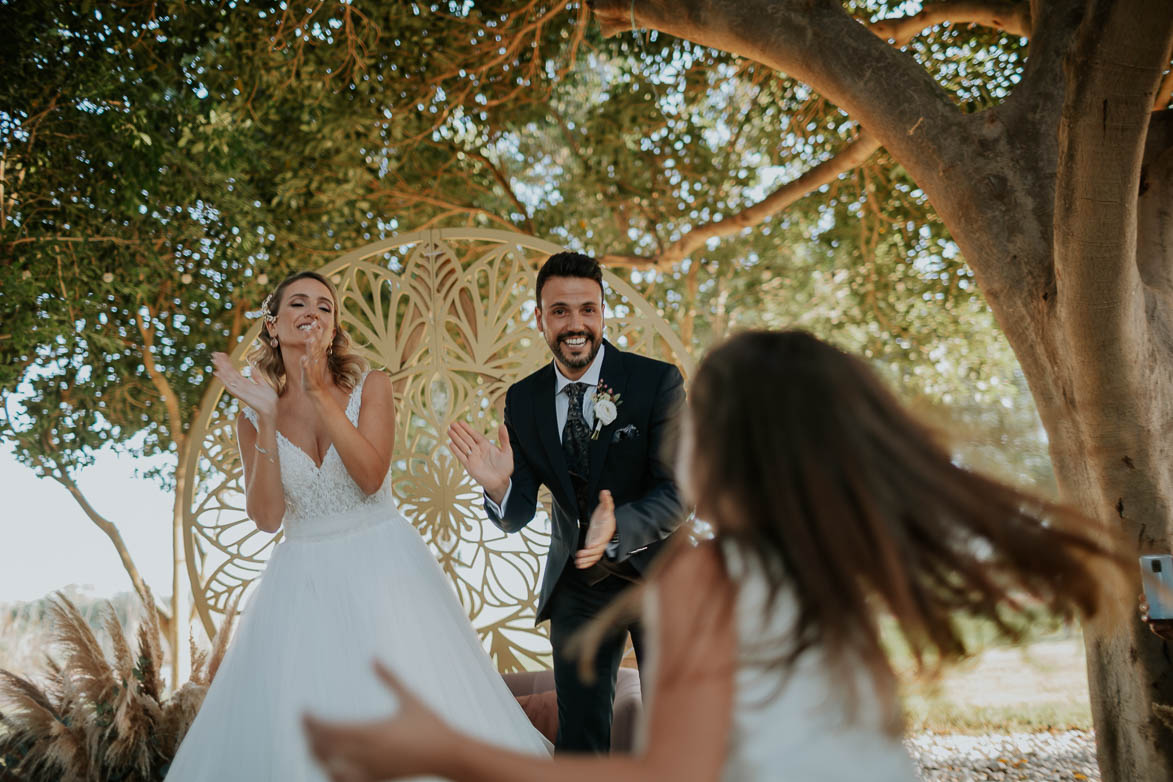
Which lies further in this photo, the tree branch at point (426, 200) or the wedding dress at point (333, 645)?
the tree branch at point (426, 200)

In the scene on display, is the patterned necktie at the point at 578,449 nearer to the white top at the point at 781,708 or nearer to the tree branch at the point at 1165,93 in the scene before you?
the white top at the point at 781,708

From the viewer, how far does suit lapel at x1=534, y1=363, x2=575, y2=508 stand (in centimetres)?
284

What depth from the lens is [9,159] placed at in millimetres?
4953

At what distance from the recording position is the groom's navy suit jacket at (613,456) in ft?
8.82

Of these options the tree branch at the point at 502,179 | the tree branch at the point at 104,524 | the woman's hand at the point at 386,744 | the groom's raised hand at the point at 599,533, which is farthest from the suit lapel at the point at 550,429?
the tree branch at the point at 104,524

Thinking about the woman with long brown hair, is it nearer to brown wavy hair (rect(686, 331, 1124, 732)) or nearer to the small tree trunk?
brown wavy hair (rect(686, 331, 1124, 732))

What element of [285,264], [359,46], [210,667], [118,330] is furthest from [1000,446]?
[118,330]

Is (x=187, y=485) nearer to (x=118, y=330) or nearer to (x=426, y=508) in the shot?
(x=426, y=508)

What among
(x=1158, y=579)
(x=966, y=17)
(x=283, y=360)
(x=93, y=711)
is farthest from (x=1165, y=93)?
(x=93, y=711)

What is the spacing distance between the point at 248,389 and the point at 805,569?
2204 mm

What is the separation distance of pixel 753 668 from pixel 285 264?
6.02 meters

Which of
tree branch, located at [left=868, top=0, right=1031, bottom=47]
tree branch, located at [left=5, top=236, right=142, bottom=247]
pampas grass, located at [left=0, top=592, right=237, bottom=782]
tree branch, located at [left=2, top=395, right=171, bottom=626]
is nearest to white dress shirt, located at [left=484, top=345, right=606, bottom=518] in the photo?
pampas grass, located at [left=0, top=592, right=237, bottom=782]

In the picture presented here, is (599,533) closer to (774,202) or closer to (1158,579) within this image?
(1158,579)

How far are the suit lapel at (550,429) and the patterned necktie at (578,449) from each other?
0.03 meters
